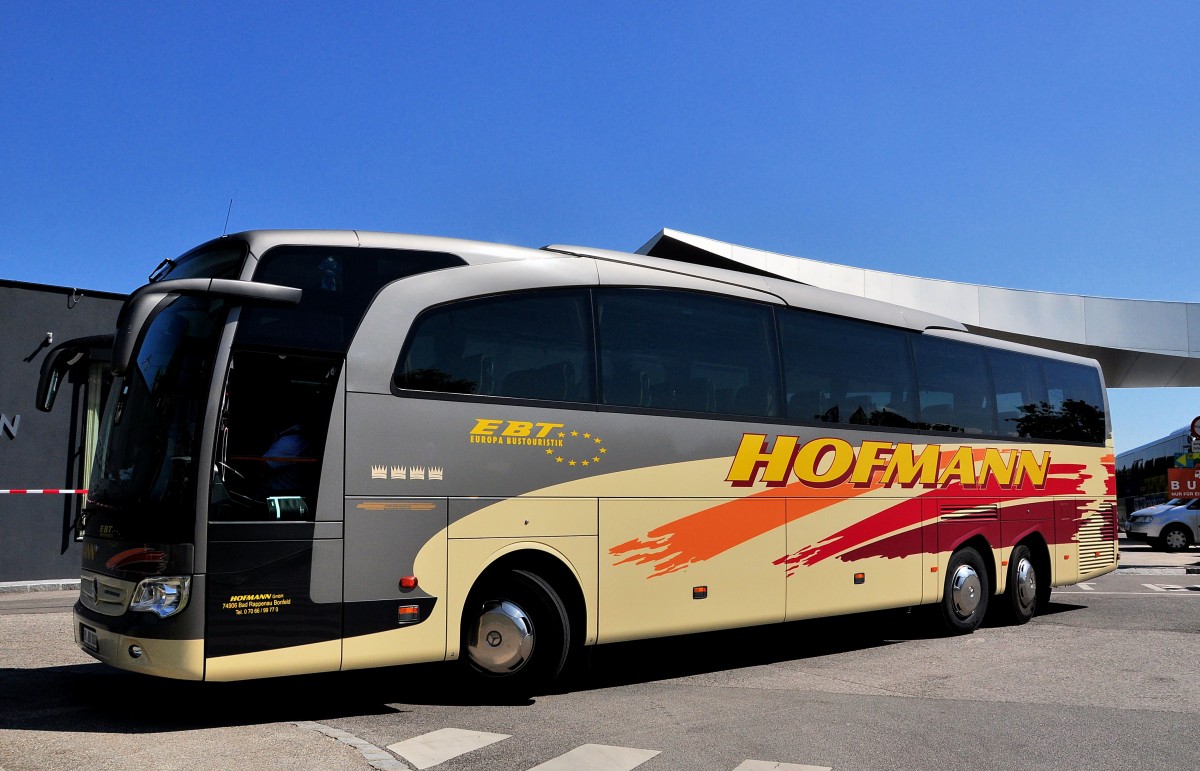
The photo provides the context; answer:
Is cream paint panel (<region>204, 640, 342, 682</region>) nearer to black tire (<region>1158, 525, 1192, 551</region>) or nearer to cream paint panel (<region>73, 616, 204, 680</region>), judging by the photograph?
cream paint panel (<region>73, 616, 204, 680</region>)

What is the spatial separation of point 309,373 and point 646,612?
3.51 m

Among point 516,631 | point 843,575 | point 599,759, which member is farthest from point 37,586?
point 599,759

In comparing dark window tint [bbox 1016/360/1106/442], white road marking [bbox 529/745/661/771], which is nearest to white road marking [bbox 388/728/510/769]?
white road marking [bbox 529/745/661/771]

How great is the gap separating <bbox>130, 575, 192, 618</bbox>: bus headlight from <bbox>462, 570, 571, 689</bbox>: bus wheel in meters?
2.03

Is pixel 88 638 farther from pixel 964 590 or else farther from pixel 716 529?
pixel 964 590

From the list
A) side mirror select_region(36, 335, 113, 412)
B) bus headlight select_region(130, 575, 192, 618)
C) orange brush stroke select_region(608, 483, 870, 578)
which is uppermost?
side mirror select_region(36, 335, 113, 412)

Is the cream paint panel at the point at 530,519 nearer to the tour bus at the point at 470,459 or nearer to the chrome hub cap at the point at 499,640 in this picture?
the tour bus at the point at 470,459

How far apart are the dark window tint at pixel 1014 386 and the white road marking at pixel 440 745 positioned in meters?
8.68

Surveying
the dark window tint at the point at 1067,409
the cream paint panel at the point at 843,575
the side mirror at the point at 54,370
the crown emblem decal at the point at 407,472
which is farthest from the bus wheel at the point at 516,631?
the dark window tint at the point at 1067,409

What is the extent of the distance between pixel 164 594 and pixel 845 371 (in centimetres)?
703

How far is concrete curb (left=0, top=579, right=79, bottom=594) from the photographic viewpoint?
1672 centimetres

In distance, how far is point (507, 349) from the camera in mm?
7961

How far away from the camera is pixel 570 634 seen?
26.8 ft

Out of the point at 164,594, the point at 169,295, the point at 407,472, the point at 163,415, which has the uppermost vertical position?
the point at 169,295
